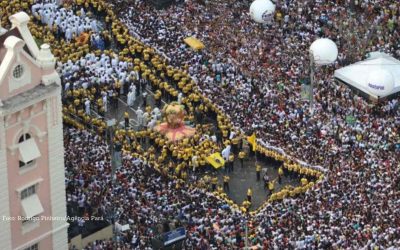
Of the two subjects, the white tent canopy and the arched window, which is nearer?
the arched window

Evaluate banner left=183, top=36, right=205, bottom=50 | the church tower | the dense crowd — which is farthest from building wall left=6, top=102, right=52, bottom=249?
banner left=183, top=36, right=205, bottom=50

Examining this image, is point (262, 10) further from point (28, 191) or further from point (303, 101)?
point (28, 191)

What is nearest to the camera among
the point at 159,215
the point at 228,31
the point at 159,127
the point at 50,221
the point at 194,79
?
the point at 50,221

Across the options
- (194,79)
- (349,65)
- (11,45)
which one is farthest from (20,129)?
(349,65)

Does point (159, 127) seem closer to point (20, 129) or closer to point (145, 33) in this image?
point (145, 33)

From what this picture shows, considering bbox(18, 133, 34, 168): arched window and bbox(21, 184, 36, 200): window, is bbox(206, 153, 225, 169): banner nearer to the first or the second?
bbox(21, 184, 36, 200): window
